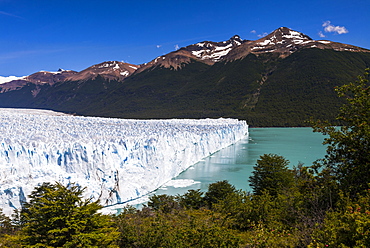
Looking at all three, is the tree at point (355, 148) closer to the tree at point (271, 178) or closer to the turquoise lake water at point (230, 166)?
the tree at point (271, 178)

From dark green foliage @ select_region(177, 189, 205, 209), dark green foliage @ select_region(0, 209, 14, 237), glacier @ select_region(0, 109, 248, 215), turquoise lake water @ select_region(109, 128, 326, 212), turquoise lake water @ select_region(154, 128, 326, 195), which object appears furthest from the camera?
turquoise lake water @ select_region(154, 128, 326, 195)

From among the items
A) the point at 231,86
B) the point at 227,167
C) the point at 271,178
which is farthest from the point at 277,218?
the point at 231,86

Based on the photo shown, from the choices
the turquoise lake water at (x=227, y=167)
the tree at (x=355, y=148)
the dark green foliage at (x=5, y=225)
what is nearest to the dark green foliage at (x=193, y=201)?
the turquoise lake water at (x=227, y=167)

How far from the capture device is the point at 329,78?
7212 cm

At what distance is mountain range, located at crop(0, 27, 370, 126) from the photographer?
69750mm

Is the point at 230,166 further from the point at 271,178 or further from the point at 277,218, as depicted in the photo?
the point at 277,218

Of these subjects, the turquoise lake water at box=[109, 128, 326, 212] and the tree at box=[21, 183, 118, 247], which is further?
the turquoise lake water at box=[109, 128, 326, 212]

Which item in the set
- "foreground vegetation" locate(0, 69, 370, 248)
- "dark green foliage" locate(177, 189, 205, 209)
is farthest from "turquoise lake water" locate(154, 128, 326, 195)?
"foreground vegetation" locate(0, 69, 370, 248)

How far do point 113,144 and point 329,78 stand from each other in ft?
238

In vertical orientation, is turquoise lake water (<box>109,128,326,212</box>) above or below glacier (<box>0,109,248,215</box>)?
below

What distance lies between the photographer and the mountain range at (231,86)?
69.8 meters

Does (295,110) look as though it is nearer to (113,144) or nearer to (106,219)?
(113,144)

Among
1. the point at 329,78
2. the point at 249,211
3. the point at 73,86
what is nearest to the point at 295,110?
the point at 329,78

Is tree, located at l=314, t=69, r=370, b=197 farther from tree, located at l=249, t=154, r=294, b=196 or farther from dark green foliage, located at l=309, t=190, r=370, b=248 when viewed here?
tree, located at l=249, t=154, r=294, b=196
